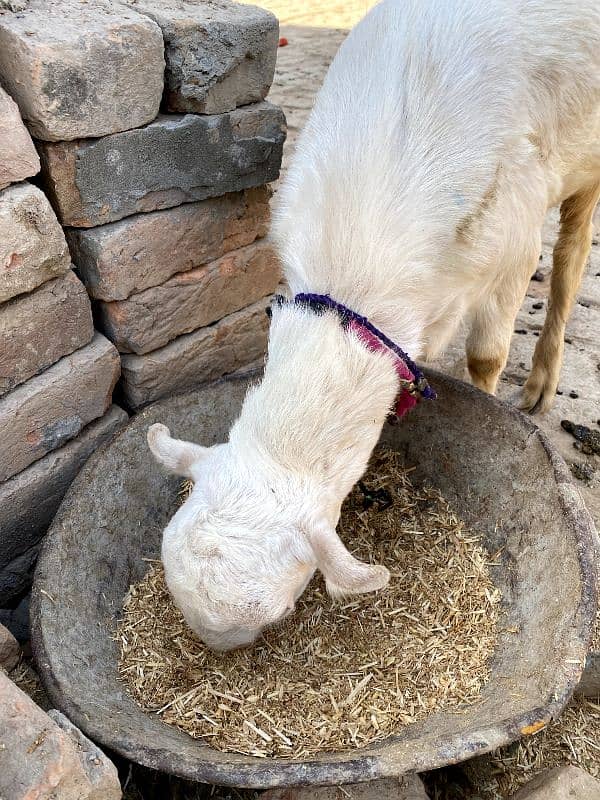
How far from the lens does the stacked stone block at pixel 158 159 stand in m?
2.37

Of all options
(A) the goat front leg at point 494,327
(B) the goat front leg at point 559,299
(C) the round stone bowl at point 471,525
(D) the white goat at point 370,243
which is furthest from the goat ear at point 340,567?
(B) the goat front leg at point 559,299

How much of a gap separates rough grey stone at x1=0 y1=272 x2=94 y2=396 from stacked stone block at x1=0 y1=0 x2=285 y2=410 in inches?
4.7

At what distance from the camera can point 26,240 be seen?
7.97ft

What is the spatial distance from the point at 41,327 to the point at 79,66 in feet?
2.92

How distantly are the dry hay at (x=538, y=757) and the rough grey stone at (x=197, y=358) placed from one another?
6.08 feet

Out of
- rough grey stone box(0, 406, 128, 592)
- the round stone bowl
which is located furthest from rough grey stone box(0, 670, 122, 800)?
rough grey stone box(0, 406, 128, 592)

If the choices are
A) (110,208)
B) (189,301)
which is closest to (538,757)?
(189,301)

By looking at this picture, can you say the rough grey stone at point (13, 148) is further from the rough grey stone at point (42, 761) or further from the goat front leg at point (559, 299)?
the goat front leg at point (559, 299)

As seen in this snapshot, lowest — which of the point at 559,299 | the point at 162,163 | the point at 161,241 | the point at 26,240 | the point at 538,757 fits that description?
the point at 538,757

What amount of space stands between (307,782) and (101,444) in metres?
1.50

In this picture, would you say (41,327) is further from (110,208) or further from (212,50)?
(212,50)

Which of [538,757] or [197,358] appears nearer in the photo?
[538,757]

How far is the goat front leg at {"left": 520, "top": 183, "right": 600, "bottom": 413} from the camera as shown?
365cm

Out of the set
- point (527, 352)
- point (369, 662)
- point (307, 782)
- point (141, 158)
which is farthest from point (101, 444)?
point (527, 352)
